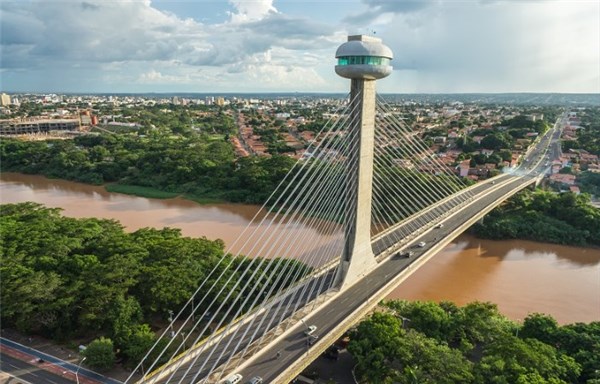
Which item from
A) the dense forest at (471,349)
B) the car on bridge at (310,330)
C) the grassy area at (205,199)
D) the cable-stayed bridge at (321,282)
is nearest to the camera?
the cable-stayed bridge at (321,282)

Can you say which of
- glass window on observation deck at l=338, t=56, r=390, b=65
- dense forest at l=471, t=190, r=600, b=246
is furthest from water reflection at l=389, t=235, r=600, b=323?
glass window on observation deck at l=338, t=56, r=390, b=65

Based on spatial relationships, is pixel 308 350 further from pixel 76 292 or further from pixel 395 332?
pixel 76 292

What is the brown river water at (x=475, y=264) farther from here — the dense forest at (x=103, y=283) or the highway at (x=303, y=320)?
the dense forest at (x=103, y=283)

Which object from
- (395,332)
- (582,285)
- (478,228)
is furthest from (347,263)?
(478,228)

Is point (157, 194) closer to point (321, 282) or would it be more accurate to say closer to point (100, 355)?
point (100, 355)

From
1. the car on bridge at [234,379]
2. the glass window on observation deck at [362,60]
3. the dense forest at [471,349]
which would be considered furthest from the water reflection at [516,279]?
the glass window on observation deck at [362,60]

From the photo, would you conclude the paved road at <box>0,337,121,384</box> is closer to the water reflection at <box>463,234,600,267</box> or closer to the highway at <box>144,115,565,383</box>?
the highway at <box>144,115,565,383</box>
